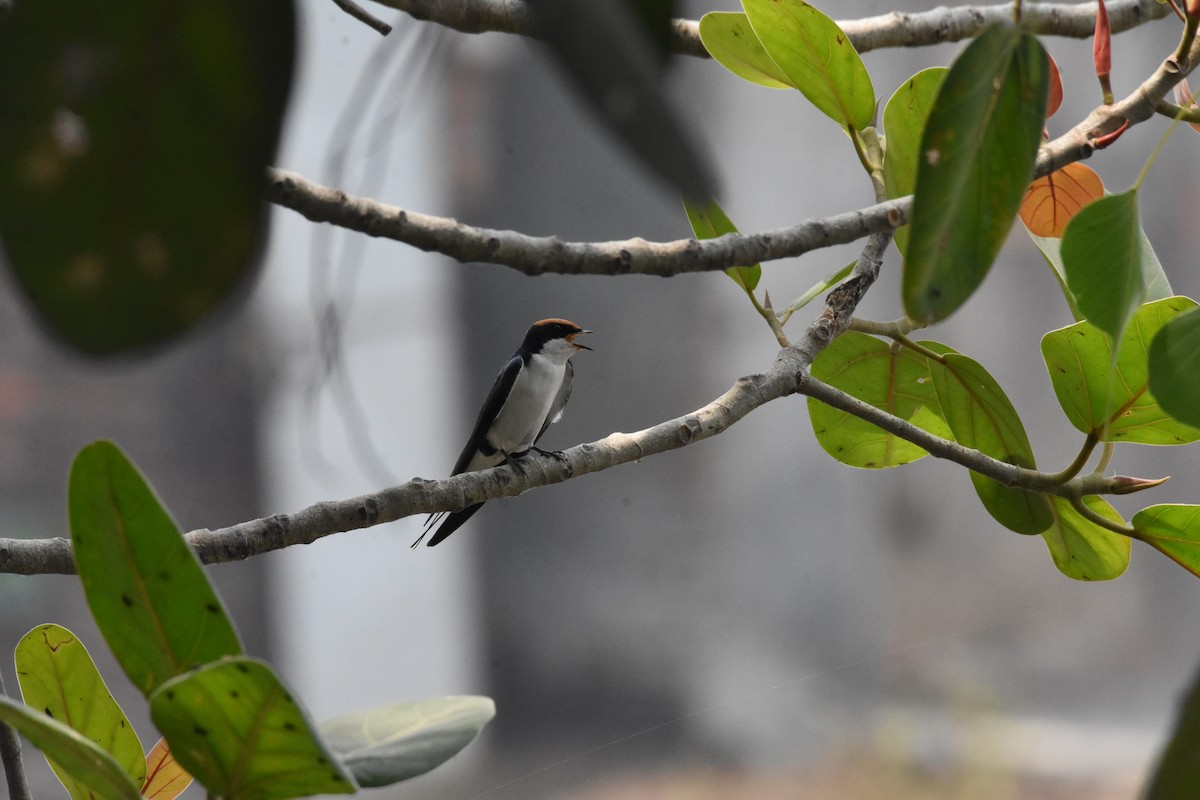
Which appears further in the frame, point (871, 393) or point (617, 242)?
point (871, 393)

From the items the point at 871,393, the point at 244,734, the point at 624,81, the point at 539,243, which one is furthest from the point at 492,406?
the point at 624,81

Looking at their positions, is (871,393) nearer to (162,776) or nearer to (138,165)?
(162,776)

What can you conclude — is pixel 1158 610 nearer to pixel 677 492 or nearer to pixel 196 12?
pixel 677 492

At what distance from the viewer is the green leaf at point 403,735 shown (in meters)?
0.21

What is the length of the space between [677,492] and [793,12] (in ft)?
3.24

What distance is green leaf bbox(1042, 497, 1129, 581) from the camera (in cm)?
49

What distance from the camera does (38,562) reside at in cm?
36

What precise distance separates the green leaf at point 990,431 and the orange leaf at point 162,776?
0.40m

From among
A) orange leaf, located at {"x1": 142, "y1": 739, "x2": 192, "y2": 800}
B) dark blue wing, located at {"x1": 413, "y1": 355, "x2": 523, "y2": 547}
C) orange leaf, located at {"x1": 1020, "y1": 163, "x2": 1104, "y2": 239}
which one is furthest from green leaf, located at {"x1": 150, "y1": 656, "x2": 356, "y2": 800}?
dark blue wing, located at {"x1": 413, "y1": 355, "x2": 523, "y2": 547}

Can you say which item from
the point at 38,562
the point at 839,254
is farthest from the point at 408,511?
the point at 839,254

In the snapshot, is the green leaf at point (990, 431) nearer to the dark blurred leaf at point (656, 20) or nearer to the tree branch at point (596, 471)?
the tree branch at point (596, 471)

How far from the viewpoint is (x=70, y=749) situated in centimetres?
18

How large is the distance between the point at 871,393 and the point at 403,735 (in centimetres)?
41

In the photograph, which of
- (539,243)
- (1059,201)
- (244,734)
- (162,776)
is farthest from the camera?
(1059,201)
